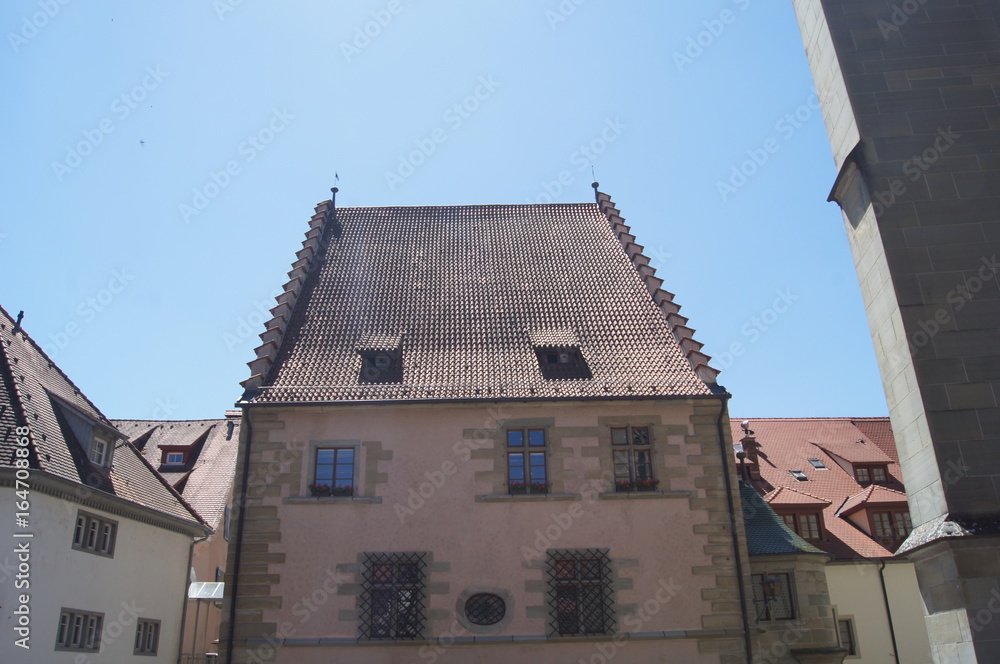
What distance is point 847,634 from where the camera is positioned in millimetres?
23391

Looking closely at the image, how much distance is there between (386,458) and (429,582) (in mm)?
2714

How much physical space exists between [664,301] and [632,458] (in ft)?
14.9

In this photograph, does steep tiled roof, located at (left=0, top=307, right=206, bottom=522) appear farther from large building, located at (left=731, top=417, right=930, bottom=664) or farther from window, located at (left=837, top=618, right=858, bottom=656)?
window, located at (left=837, top=618, right=858, bottom=656)

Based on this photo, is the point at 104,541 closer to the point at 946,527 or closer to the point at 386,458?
the point at 386,458

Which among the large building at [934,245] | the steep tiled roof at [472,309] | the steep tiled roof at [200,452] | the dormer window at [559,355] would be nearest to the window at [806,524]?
→ the steep tiled roof at [472,309]

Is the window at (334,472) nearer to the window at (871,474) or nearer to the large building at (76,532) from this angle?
the large building at (76,532)

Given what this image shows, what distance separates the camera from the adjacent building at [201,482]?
25016 mm

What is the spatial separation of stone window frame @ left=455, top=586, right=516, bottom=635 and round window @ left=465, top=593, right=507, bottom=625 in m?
0.05

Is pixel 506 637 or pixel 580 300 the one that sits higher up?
pixel 580 300

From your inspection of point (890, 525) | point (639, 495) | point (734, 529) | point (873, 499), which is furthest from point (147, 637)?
point (890, 525)

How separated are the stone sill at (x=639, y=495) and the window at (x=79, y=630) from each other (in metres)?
11.7

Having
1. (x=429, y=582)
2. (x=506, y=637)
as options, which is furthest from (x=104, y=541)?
(x=506, y=637)

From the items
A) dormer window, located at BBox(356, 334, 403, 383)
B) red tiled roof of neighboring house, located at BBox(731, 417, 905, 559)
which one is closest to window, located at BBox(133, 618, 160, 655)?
dormer window, located at BBox(356, 334, 403, 383)

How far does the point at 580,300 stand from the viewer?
19.7 meters
